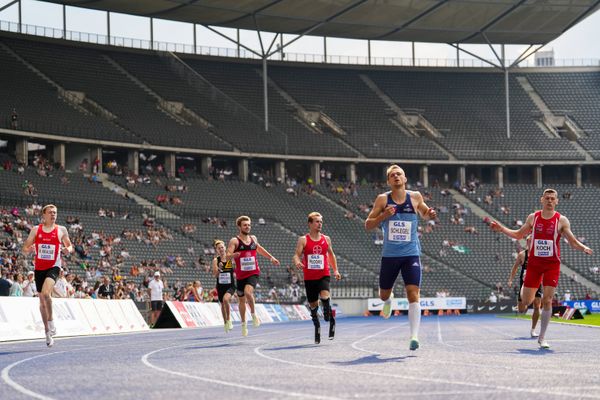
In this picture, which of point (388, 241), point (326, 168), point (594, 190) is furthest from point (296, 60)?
point (388, 241)

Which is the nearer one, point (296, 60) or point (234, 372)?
point (234, 372)

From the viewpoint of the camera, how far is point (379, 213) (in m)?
12.9

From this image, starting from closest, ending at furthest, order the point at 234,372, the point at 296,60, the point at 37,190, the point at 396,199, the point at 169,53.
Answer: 1. the point at 234,372
2. the point at 396,199
3. the point at 37,190
4. the point at 169,53
5. the point at 296,60

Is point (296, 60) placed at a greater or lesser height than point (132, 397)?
greater

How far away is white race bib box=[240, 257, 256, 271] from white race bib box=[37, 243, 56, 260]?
3939 millimetres

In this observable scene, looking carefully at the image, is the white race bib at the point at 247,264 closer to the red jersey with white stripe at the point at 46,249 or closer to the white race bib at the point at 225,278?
the white race bib at the point at 225,278

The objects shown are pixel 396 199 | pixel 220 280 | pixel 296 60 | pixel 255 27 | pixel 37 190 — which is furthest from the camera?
pixel 296 60

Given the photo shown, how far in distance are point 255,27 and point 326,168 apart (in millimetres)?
11916

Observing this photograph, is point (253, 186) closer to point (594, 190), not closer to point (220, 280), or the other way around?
point (594, 190)

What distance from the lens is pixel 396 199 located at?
13016 millimetres

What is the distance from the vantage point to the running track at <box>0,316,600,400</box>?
8.28 metres

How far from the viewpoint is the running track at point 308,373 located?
8281 mm

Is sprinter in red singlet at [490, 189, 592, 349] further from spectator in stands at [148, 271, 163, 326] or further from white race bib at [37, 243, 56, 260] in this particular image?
spectator in stands at [148, 271, 163, 326]

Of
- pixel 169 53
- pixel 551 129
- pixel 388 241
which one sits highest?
pixel 169 53
